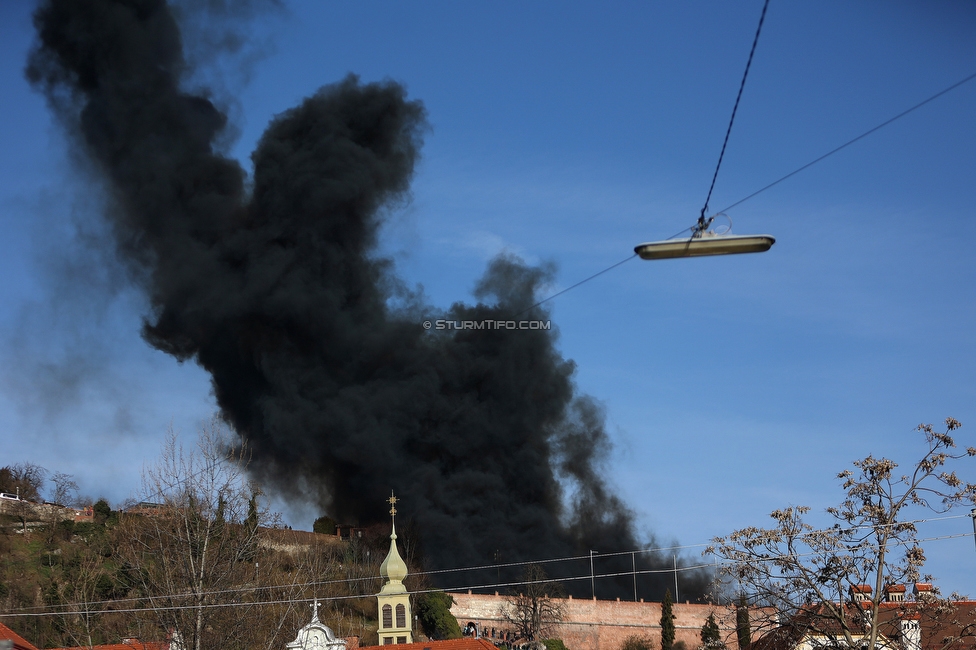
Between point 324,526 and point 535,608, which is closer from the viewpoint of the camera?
point 535,608

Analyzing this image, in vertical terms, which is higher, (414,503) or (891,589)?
(414,503)

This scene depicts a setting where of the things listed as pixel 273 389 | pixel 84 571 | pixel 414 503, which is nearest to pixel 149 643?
pixel 84 571

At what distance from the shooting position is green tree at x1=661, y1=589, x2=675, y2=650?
187 feet

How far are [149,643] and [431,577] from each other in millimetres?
35035

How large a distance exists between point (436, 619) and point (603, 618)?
545 inches

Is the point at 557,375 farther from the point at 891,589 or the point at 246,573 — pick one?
the point at 891,589

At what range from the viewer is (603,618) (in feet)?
199

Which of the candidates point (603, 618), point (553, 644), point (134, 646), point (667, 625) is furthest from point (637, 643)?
point (134, 646)

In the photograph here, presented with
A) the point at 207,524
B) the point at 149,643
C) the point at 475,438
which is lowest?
the point at 149,643

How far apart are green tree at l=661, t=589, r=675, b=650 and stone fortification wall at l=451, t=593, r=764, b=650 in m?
2.13

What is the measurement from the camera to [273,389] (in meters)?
65.9

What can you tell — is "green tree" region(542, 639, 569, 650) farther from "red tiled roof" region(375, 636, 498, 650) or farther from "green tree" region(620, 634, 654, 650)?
"red tiled roof" region(375, 636, 498, 650)

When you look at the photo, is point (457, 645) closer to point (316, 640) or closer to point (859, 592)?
point (316, 640)

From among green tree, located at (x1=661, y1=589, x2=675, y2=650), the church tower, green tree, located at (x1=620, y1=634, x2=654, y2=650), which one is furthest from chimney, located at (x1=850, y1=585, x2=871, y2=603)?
green tree, located at (x1=620, y1=634, x2=654, y2=650)
